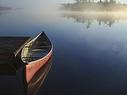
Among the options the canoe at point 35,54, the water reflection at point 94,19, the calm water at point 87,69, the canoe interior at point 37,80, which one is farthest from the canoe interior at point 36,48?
the water reflection at point 94,19

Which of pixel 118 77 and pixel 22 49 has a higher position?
pixel 22 49

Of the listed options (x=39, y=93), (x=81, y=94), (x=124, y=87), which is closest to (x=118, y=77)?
(x=124, y=87)

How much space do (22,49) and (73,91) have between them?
1172 cm

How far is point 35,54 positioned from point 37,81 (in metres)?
8.23

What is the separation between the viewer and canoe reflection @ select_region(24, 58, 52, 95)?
99.2 ft

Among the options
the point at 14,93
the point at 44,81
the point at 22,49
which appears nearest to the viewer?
the point at 14,93

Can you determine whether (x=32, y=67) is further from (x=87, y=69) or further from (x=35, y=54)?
(x=87, y=69)

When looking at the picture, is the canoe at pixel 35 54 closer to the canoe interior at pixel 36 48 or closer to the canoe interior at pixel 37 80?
the canoe interior at pixel 36 48

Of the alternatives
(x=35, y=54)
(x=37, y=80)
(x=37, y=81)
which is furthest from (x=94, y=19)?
(x=37, y=81)

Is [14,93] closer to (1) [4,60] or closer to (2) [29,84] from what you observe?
(2) [29,84]

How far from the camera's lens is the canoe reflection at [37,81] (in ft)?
99.2

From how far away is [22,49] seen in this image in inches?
1502

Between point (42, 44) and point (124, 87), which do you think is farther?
point (42, 44)

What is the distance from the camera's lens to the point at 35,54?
40.5 meters
